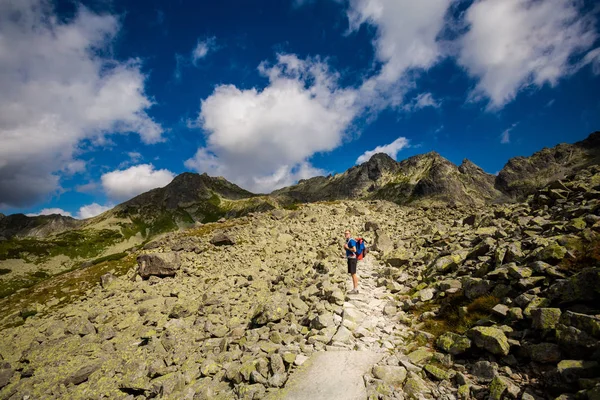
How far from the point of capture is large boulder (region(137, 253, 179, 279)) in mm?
26203

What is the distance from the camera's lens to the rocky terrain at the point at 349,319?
7.71 m

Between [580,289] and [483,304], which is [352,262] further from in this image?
[580,289]

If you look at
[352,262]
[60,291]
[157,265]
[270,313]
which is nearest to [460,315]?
[352,262]

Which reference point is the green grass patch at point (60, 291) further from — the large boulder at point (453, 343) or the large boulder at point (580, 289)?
the large boulder at point (580, 289)

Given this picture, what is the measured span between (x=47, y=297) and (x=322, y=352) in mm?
32798

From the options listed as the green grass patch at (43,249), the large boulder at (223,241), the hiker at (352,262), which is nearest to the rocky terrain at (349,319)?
→ the hiker at (352,262)

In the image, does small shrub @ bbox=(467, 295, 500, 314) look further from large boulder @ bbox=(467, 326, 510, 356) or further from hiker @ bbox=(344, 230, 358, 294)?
hiker @ bbox=(344, 230, 358, 294)

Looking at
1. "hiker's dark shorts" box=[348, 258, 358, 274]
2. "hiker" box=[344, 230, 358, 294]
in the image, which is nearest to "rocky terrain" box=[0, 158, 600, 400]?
"hiker" box=[344, 230, 358, 294]

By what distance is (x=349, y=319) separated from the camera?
1310cm

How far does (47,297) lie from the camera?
27984 mm

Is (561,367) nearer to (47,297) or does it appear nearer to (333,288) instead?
(333,288)

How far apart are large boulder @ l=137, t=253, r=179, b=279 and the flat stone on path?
2081 cm

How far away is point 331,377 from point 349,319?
4173 mm

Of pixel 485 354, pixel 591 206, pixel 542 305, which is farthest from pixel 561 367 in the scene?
pixel 591 206
